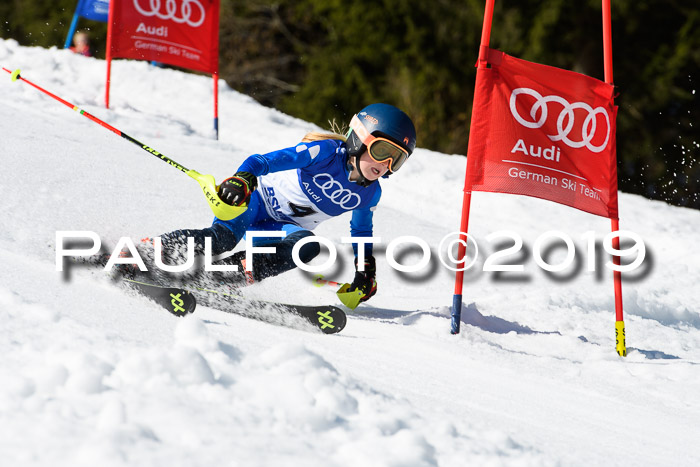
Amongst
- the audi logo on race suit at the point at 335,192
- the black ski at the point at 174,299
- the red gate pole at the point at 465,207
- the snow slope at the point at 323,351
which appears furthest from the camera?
the audi logo on race suit at the point at 335,192

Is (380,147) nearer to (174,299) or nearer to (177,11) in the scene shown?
(174,299)

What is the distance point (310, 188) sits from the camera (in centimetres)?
450

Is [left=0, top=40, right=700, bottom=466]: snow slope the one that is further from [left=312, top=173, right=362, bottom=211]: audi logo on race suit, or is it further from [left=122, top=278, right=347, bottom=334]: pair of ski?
[left=312, top=173, right=362, bottom=211]: audi logo on race suit

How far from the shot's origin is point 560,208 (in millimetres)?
8664

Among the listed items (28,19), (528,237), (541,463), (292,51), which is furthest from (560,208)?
(28,19)

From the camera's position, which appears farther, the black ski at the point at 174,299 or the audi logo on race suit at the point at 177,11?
the audi logo on race suit at the point at 177,11

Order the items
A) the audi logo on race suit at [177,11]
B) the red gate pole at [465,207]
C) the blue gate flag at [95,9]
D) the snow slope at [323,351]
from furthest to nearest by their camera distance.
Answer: the blue gate flag at [95,9]
the audi logo on race suit at [177,11]
the red gate pole at [465,207]
the snow slope at [323,351]

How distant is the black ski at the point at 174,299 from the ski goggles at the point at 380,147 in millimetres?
1267

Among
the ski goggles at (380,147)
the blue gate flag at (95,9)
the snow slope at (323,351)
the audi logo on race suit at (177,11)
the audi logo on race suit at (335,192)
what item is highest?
the blue gate flag at (95,9)

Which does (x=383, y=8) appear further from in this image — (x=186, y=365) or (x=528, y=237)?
(x=186, y=365)

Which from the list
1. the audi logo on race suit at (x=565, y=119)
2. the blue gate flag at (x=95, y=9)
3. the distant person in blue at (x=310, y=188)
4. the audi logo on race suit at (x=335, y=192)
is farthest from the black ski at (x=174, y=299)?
the blue gate flag at (x=95, y=9)

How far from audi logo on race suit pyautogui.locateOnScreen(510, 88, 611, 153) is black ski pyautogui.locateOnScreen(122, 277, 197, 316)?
203 centimetres

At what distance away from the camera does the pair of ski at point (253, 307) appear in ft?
11.8

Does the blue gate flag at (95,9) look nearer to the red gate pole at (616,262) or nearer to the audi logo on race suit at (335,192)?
the audi logo on race suit at (335,192)
